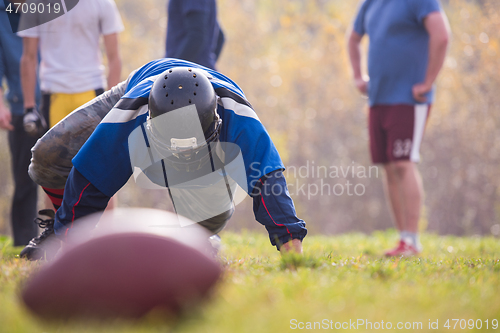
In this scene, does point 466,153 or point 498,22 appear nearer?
point 498,22

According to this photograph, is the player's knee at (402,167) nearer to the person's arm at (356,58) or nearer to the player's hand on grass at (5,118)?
the person's arm at (356,58)

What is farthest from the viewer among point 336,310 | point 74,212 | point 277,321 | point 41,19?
point 41,19

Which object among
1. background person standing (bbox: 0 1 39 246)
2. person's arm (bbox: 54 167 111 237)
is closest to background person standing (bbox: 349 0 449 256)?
person's arm (bbox: 54 167 111 237)

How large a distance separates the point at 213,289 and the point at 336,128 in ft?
66.4

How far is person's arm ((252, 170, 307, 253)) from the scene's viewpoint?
248 centimetres

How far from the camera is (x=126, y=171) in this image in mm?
2723

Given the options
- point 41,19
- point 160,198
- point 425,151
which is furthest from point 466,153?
point 41,19

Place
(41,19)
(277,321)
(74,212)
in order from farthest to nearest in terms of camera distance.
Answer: (41,19), (74,212), (277,321)

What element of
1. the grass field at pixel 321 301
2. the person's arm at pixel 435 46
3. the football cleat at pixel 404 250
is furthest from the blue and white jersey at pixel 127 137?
the person's arm at pixel 435 46

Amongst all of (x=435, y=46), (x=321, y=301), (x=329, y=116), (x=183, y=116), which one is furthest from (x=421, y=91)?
(x=329, y=116)

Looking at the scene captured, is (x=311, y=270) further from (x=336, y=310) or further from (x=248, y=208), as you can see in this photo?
(x=248, y=208)

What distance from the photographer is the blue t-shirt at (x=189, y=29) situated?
413 cm

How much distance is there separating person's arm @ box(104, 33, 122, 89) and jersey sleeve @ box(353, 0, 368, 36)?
2691 mm

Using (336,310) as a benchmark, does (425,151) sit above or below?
below
